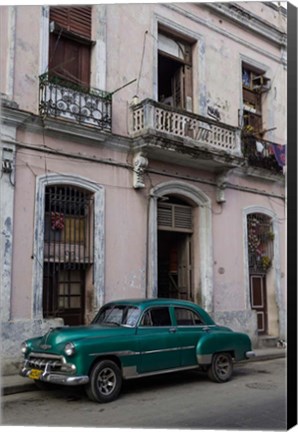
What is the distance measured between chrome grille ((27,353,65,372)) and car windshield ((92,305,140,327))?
1.22 meters

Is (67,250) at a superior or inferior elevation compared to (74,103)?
inferior

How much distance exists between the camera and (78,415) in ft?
22.5

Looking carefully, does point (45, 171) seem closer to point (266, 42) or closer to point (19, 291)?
point (19, 291)

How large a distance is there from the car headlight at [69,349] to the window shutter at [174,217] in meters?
5.47

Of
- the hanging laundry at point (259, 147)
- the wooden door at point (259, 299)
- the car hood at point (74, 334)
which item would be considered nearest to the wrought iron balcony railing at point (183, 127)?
the hanging laundry at point (259, 147)

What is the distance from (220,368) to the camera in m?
9.13

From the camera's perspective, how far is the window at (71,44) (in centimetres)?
1088

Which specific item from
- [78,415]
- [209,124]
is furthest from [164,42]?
[78,415]

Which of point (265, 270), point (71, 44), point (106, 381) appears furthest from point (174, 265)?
point (106, 381)

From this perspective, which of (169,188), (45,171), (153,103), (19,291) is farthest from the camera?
(169,188)

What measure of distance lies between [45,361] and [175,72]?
9012 millimetres

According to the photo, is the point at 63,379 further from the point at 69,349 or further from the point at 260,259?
the point at 260,259

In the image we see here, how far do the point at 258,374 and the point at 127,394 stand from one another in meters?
3.29

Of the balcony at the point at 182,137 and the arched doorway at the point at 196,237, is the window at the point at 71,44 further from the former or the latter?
the arched doorway at the point at 196,237
